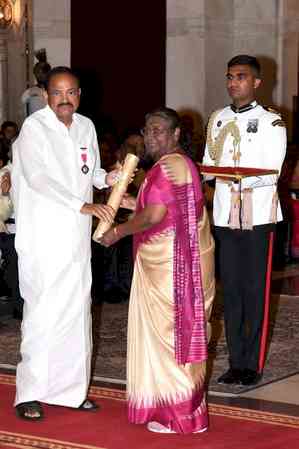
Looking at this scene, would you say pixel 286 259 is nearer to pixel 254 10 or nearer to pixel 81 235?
pixel 254 10

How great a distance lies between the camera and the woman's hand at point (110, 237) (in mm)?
6046

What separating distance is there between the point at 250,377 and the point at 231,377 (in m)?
0.12

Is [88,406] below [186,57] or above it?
below

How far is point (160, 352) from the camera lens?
608 centimetres

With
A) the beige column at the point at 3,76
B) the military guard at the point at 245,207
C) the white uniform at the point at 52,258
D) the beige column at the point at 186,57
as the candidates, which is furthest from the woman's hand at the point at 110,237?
the beige column at the point at 3,76

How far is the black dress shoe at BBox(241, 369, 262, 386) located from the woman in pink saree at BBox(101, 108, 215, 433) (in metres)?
1.13

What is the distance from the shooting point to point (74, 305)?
640 centimetres

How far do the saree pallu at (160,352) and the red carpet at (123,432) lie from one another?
0.12 meters

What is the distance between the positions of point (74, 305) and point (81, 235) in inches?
15.1

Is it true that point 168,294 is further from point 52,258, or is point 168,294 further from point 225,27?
point 225,27

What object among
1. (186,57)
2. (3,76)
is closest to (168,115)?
(186,57)

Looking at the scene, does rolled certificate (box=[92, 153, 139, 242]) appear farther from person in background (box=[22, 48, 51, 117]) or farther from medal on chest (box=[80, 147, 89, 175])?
person in background (box=[22, 48, 51, 117])

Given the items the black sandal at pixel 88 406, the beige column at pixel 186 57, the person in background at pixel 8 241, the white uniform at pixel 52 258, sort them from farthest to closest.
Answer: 1. the beige column at pixel 186 57
2. the person in background at pixel 8 241
3. the black sandal at pixel 88 406
4. the white uniform at pixel 52 258

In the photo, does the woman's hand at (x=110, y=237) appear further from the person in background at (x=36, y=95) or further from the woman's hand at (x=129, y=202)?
the person in background at (x=36, y=95)
